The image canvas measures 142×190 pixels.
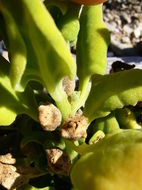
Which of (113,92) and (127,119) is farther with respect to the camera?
(127,119)

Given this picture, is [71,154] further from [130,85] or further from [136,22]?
[136,22]

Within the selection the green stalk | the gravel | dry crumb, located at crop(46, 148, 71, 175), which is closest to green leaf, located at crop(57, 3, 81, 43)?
the green stalk

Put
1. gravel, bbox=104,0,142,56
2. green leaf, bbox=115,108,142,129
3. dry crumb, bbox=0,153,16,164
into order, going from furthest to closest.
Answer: gravel, bbox=104,0,142,56 → green leaf, bbox=115,108,142,129 → dry crumb, bbox=0,153,16,164

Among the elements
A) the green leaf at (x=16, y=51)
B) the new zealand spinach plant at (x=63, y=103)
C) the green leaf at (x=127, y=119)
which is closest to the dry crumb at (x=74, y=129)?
the new zealand spinach plant at (x=63, y=103)

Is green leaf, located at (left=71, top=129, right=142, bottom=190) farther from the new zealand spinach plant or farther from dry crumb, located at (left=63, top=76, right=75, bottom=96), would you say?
dry crumb, located at (left=63, top=76, right=75, bottom=96)

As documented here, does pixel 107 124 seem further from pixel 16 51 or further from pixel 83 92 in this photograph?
pixel 16 51

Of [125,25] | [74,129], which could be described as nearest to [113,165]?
[74,129]

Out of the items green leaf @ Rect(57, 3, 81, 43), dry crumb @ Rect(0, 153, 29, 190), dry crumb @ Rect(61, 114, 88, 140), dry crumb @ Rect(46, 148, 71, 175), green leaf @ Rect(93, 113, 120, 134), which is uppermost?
green leaf @ Rect(57, 3, 81, 43)

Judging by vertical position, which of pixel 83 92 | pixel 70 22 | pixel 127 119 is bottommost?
pixel 127 119
